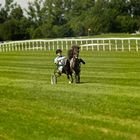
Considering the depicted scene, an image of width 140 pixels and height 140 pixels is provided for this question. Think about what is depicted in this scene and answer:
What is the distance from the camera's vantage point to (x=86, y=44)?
51594 millimetres

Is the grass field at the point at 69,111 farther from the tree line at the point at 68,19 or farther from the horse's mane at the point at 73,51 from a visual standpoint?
the tree line at the point at 68,19

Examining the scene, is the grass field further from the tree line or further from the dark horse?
the tree line

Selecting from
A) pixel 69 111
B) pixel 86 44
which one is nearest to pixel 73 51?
pixel 69 111

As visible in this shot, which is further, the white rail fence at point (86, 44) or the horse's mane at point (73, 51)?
the white rail fence at point (86, 44)

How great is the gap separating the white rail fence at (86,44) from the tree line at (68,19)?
3683 centimetres

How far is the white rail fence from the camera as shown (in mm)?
45469

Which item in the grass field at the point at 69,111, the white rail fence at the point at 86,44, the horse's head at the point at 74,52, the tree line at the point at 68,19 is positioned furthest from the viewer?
the tree line at the point at 68,19

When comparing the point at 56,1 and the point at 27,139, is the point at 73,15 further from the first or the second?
the point at 27,139

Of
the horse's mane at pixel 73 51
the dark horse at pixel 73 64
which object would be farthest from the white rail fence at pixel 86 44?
the horse's mane at pixel 73 51

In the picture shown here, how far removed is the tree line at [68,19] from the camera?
365 ft

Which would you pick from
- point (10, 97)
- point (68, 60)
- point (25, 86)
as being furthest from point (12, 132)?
point (68, 60)

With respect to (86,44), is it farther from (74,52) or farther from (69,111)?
(69,111)

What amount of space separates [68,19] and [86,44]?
97.0 meters

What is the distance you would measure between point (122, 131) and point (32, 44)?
52.5 metres
